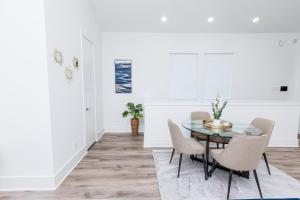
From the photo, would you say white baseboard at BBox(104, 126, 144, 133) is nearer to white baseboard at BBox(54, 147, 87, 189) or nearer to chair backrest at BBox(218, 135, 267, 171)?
white baseboard at BBox(54, 147, 87, 189)

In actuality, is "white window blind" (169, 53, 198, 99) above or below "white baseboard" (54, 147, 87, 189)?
above

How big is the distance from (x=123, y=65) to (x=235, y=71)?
3.18 metres

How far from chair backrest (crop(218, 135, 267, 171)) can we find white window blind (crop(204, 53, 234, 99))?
3.02m

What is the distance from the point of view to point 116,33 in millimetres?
4754

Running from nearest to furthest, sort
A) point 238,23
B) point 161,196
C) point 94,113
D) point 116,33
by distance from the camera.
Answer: point 161,196, point 94,113, point 238,23, point 116,33

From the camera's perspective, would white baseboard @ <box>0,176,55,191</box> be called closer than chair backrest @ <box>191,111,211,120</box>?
Yes

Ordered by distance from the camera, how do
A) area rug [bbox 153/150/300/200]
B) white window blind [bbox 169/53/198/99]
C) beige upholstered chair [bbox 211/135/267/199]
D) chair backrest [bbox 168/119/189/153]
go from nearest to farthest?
beige upholstered chair [bbox 211/135/267/199]
area rug [bbox 153/150/300/200]
chair backrest [bbox 168/119/189/153]
white window blind [bbox 169/53/198/99]

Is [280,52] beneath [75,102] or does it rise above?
above

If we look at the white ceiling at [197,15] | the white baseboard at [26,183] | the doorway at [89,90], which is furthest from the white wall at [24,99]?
the white ceiling at [197,15]

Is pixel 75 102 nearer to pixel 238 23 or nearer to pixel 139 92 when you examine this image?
pixel 139 92

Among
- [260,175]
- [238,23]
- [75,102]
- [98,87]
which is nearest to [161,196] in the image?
[260,175]

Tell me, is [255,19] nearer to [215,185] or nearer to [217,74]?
[217,74]

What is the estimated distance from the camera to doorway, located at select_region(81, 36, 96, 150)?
353cm

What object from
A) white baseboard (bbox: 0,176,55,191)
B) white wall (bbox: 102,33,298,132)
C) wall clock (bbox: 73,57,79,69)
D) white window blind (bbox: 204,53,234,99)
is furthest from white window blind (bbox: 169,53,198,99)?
white baseboard (bbox: 0,176,55,191)
